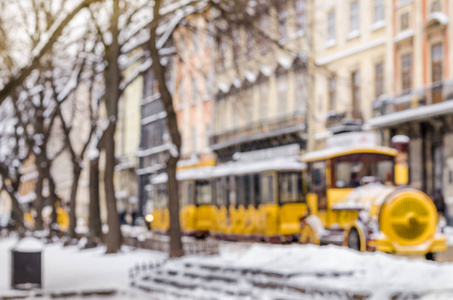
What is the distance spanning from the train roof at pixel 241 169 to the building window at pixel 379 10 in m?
9.50

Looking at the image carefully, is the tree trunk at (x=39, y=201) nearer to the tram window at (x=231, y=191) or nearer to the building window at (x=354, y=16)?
the tram window at (x=231, y=191)

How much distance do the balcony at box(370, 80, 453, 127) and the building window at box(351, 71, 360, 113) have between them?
2.61 meters

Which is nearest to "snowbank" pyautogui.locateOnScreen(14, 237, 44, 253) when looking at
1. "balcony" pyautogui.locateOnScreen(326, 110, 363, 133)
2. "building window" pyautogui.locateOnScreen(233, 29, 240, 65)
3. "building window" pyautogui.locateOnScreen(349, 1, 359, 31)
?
"building window" pyautogui.locateOnScreen(233, 29, 240, 65)

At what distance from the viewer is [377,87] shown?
37.5 metres

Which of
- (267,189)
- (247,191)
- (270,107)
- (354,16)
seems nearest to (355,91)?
(354,16)

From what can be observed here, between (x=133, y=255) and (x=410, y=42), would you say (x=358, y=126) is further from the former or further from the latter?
(x=410, y=42)

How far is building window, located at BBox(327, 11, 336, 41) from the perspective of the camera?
136 feet

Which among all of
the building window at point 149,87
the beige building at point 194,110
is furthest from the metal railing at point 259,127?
the building window at point 149,87

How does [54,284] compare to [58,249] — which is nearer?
[54,284]

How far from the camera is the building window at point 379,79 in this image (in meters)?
37.2

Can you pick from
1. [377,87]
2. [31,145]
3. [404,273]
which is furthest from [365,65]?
[404,273]

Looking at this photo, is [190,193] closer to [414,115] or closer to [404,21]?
[414,115]

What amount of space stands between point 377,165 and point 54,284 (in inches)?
325

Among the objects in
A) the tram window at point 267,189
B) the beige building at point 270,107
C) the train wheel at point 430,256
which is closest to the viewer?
the train wheel at point 430,256
